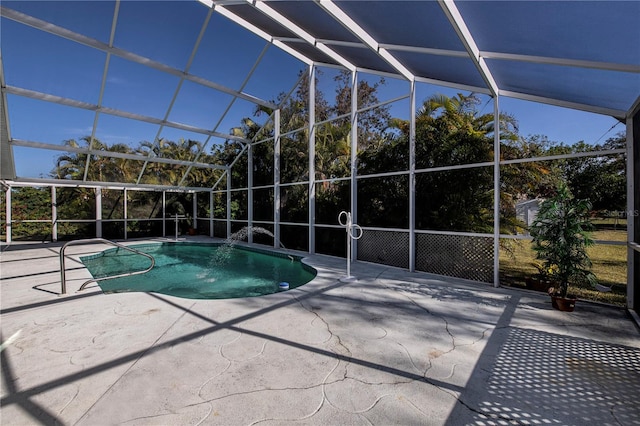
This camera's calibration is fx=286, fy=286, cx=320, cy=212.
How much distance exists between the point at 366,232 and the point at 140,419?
6133mm

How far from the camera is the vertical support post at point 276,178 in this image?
386 inches

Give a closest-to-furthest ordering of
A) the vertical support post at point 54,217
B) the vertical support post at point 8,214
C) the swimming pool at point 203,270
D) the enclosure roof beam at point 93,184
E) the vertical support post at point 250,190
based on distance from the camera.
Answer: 1. the swimming pool at point 203,270
2. the enclosure roof beam at point 93,184
3. the vertical support post at point 8,214
4. the vertical support post at point 250,190
5. the vertical support post at point 54,217

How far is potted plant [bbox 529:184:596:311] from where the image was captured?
4.02 m

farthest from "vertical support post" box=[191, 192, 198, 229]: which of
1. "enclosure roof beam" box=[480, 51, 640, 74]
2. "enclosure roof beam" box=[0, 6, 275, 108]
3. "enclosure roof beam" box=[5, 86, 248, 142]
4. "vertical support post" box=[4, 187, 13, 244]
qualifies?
"enclosure roof beam" box=[480, 51, 640, 74]

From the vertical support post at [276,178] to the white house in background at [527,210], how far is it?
683 centimetres

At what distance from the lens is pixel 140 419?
1.87 m

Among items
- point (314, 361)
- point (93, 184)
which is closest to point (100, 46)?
point (93, 184)

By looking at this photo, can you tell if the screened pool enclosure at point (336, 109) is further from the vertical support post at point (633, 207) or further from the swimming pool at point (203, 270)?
the swimming pool at point (203, 270)

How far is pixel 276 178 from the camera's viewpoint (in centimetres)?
984

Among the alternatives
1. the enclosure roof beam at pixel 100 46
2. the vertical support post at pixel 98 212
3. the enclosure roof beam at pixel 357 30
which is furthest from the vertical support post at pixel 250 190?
the enclosure roof beam at pixel 357 30

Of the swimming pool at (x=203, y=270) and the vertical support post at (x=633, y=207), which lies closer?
the vertical support post at (x=633, y=207)

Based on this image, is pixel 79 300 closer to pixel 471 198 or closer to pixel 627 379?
pixel 627 379

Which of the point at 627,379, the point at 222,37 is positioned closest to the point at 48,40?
the point at 222,37

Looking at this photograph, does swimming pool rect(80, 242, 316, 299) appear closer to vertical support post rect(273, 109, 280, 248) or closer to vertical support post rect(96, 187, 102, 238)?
vertical support post rect(273, 109, 280, 248)
